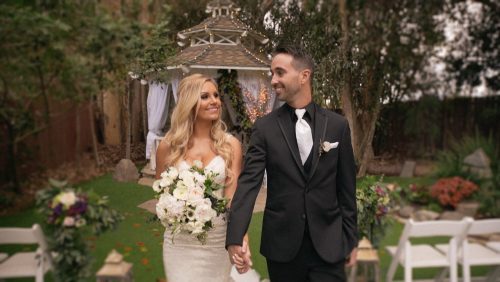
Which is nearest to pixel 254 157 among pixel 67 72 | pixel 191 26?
pixel 191 26

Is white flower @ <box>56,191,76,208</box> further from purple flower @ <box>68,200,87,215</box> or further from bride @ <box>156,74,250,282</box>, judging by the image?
bride @ <box>156,74,250,282</box>

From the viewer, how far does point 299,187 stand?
2.62m

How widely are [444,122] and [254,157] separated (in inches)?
42.6

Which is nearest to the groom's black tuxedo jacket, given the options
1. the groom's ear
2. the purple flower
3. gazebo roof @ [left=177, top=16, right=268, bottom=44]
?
the groom's ear

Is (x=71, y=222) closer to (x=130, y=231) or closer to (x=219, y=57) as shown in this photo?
(x=130, y=231)

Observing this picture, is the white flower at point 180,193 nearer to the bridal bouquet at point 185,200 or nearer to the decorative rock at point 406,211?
the bridal bouquet at point 185,200

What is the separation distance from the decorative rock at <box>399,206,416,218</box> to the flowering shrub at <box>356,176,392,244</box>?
8cm

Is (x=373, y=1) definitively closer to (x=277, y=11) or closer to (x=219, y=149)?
(x=277, y=11)

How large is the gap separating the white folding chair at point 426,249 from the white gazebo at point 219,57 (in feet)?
3.76

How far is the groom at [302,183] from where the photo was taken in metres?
2.58

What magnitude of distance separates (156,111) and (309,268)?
128 cm

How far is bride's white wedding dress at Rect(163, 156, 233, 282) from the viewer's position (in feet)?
9.86

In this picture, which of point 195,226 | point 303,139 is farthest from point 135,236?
point 303,139

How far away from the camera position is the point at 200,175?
2.90m
